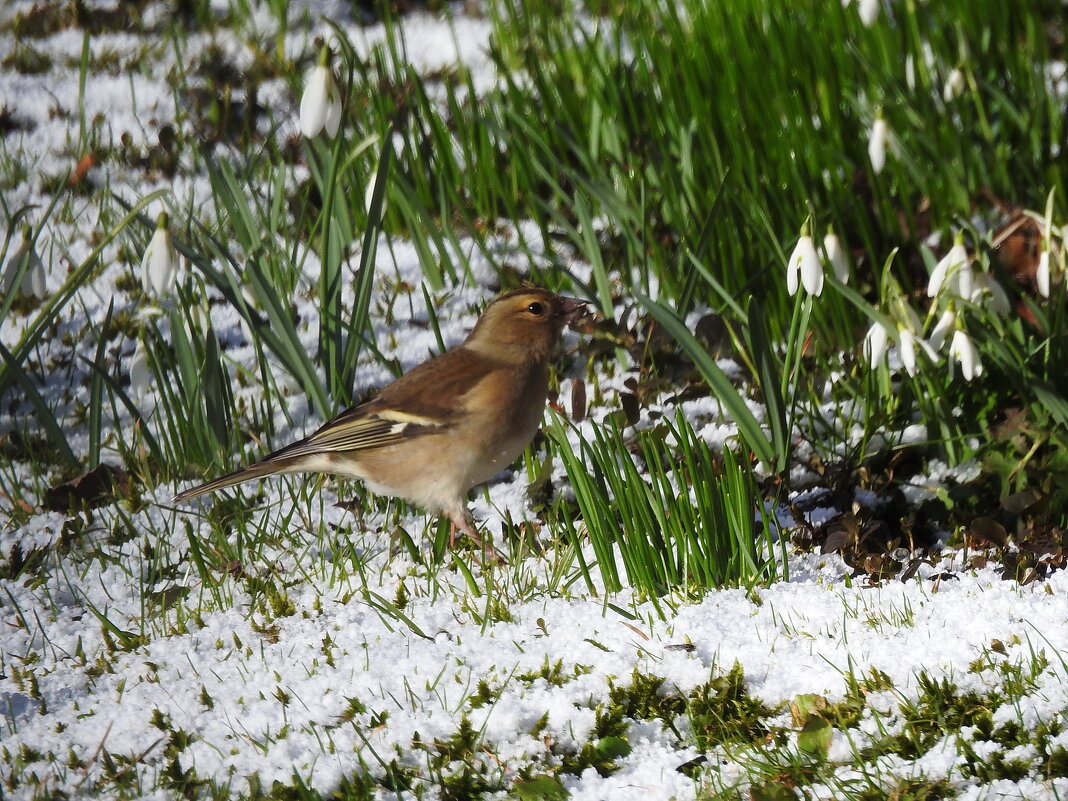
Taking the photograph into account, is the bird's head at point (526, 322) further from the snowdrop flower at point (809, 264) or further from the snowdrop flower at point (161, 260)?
the snowdrop flower at point (161, 260)

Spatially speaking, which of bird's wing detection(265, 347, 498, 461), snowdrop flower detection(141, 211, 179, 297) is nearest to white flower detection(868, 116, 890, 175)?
bird's wing detection(265, 347, 498, 461)

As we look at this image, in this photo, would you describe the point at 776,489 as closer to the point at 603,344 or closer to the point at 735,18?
the point at 603,344

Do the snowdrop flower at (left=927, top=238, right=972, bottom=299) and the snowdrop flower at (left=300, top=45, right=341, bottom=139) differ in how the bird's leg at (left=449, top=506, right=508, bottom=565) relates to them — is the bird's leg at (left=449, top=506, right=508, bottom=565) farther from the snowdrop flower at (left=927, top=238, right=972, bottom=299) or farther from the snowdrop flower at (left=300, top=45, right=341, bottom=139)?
the snowdrop flower at (left=927, top=238, right=972, bottom=299)

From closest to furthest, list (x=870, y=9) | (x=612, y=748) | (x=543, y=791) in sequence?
(x=543, y=791), (x=612, y=748), (x=870, y=9)

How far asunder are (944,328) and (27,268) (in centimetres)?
309

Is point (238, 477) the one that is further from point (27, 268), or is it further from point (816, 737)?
point (816, 737)

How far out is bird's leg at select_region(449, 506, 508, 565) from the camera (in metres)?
4.04

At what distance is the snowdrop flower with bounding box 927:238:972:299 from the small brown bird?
4.65ft

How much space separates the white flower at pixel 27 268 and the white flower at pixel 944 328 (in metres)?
2.97

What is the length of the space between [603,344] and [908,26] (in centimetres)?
236

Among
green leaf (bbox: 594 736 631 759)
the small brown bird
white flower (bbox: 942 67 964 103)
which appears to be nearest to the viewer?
green leaf (bbox: 594 736 631 759)

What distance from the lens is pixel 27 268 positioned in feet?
13.1

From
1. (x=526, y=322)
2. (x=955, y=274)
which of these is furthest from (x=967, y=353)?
(x=526, y=322)

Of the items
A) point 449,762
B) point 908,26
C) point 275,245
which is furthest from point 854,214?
point 449,762
